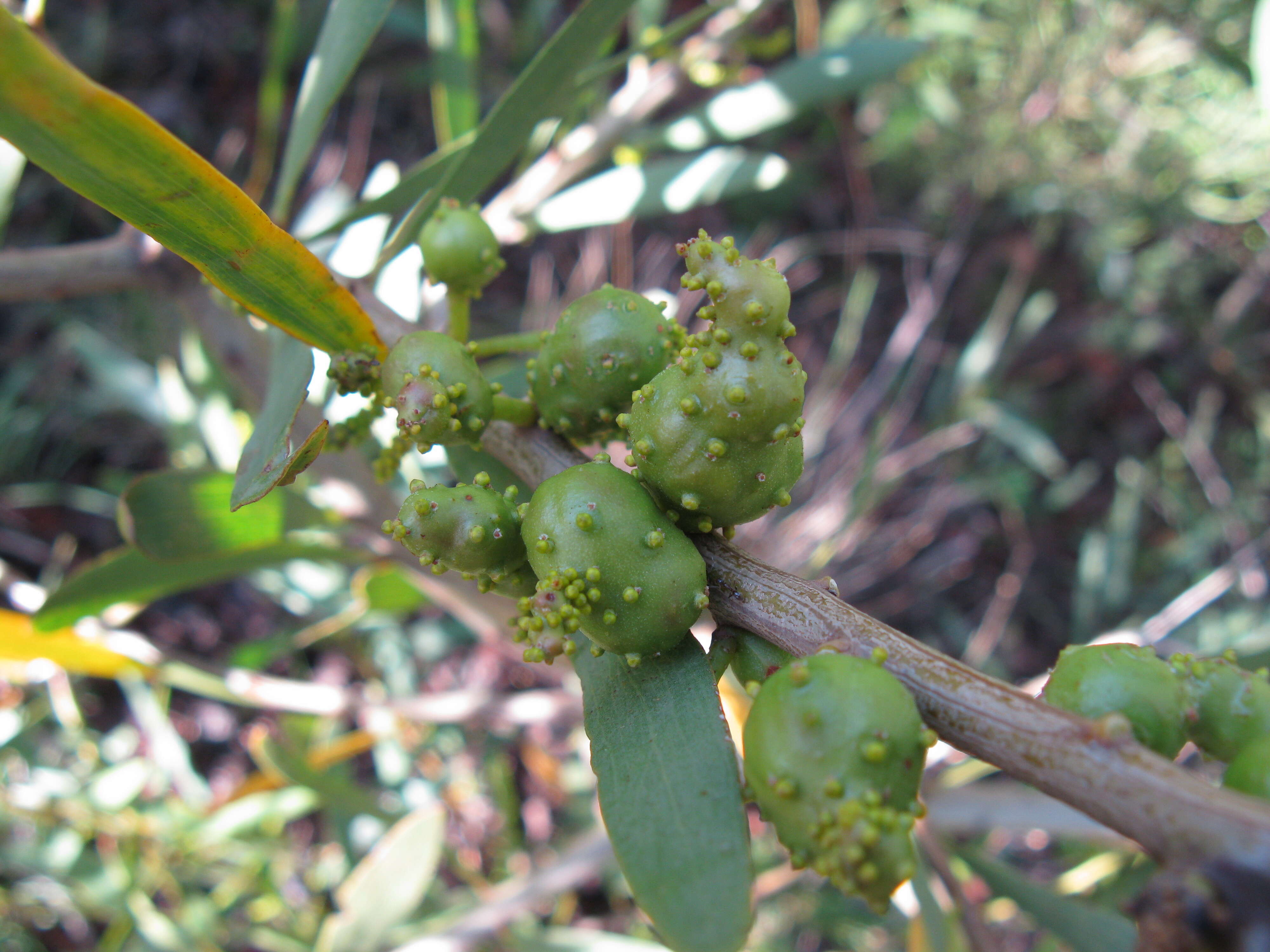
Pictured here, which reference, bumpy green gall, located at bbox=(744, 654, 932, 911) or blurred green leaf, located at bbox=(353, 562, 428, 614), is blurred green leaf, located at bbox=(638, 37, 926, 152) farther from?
bumpy green gall, located at bbox=(744, 654, 932, 911)

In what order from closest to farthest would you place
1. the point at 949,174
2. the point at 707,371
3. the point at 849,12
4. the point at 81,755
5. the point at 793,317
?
the point at 707,371 < the point at 81,755 < the point at 849,12 < the point at 949,174 < the point at 793,317

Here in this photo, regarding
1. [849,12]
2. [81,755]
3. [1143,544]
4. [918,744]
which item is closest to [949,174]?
[849,12]

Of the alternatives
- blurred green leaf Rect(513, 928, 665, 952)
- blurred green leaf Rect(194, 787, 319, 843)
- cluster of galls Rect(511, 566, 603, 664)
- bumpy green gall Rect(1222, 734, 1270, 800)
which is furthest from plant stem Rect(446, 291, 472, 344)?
blurred green leaf Rect(194, 787, 319, 843)

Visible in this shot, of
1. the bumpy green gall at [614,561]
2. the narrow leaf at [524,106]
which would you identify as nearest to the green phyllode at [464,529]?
the bumpy green gall at [614,561]

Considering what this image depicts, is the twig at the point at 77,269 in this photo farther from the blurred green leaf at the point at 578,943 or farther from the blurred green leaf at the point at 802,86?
the blurred green leaf at the point at 578,943

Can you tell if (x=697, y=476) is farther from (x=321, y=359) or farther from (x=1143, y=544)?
(x=1143, y=544)

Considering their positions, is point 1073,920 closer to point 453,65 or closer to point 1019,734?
point 1019,734

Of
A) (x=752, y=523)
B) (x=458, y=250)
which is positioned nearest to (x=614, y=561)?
(x=458, y=250)
